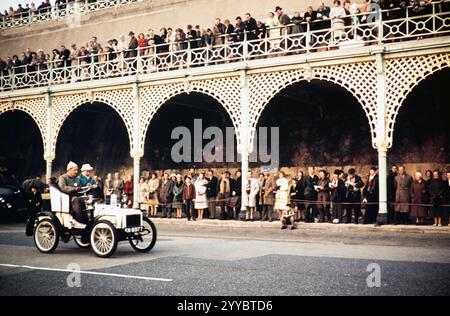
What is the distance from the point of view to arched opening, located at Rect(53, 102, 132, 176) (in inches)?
A: 1030

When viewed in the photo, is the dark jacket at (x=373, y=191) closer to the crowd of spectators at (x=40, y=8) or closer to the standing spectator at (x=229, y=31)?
the standing spectator at (x=229, y=31)

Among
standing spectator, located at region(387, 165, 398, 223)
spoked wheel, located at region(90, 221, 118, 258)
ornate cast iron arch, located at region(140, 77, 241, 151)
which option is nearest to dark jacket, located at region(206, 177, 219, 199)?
ornate cast iron arch, located at region(140, 77, 241, 151)

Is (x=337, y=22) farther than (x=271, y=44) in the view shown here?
No

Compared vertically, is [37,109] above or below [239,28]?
below

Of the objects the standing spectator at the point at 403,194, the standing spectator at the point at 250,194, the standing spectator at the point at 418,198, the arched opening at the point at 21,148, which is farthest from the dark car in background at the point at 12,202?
the standing spectator at the point at 418,198

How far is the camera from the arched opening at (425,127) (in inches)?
725

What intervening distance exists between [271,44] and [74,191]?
9.29 metres

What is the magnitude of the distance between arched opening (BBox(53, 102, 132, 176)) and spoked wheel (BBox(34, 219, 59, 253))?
15.3 meters

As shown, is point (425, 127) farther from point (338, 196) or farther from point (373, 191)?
point (338, 196)

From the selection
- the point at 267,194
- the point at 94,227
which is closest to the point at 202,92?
the point at 267,194

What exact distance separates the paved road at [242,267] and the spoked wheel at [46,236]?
19cm

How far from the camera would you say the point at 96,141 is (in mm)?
27109

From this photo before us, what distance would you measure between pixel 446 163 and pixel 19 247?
14.3m

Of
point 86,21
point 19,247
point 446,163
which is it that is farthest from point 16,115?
point 446,163
